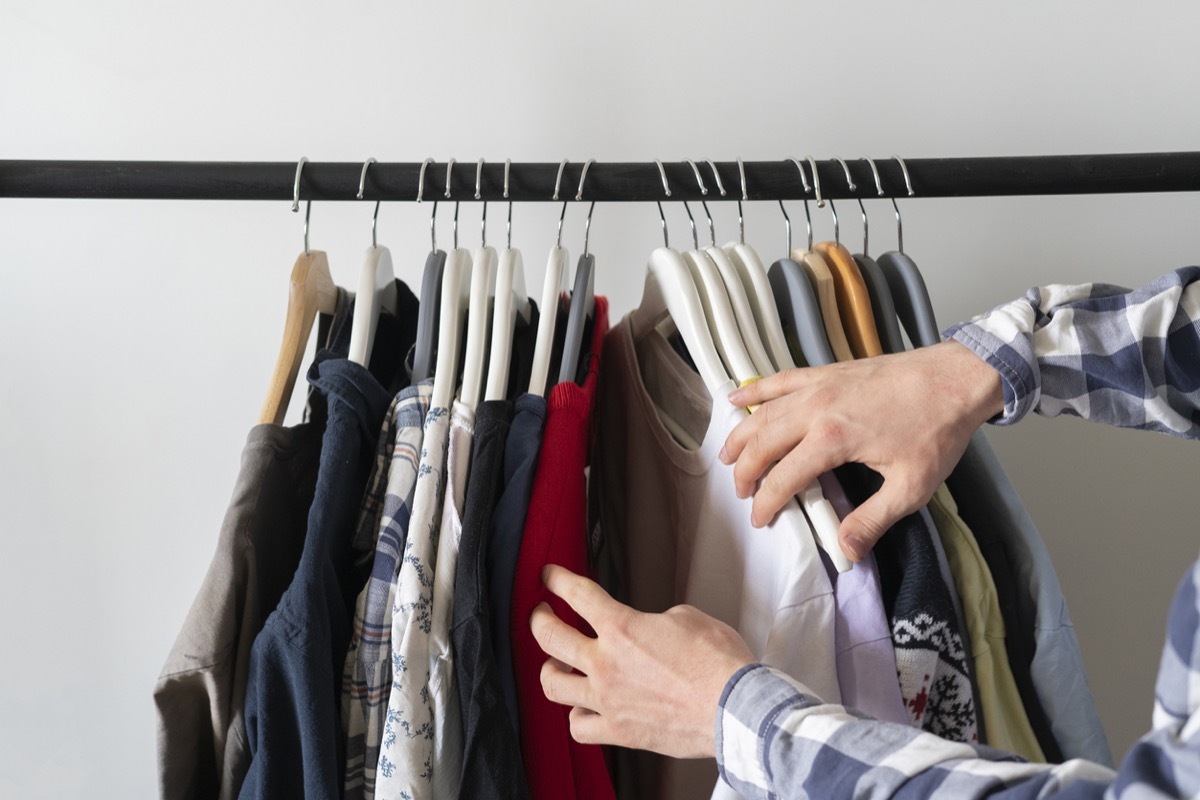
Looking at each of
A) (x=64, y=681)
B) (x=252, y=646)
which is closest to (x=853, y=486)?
(x=252, y=646)

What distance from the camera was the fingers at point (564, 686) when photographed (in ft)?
2.02

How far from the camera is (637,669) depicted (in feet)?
1.99

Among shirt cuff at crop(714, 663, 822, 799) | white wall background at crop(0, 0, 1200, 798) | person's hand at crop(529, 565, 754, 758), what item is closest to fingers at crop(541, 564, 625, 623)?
person's hand at crop(529, 565, 754, 758)

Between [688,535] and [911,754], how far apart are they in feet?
1.12

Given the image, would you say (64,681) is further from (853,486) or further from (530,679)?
(853,486)

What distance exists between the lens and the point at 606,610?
2.05ft

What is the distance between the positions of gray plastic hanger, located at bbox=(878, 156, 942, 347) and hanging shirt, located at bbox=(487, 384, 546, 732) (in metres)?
0.35

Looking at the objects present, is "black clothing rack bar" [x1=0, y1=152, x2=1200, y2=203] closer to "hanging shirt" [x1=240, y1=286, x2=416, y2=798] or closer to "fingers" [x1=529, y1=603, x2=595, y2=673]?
"hanging shirt" [x1=240, y1=286, x2=416, y2=798]

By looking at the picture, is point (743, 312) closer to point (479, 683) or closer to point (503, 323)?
point (503, 323)

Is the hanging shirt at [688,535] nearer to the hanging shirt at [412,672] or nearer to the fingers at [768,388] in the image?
the fingers at [768,388]

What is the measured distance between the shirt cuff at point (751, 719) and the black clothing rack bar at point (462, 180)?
1.35 ft

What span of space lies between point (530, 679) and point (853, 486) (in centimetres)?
29

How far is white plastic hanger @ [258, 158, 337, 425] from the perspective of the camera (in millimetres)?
729

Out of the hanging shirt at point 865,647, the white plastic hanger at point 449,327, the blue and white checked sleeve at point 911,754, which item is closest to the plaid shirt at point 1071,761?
the blue and white checked sleeve at point 911,754
